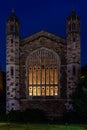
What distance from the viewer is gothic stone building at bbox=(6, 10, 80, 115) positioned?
51250 millimetres

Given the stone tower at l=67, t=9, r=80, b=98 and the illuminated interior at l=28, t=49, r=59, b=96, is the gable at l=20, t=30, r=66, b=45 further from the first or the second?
the stone tower at l=67, t=9, r=80, b=98

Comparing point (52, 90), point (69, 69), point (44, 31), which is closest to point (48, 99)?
point (52, 90)

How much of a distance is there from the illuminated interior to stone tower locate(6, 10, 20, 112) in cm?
165

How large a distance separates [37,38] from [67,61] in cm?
451

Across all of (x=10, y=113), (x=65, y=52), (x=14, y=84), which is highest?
(x=65, y=52)

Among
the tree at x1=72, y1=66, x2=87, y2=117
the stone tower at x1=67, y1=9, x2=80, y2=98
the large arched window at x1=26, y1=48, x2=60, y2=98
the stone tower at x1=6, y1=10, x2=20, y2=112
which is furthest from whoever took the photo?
the large arched window at x1=26, y1=48, x2=60, y2=98

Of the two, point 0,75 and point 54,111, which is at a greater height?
point 0,75

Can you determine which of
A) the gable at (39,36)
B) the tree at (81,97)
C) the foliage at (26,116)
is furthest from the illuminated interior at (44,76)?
the tree at (81,97)

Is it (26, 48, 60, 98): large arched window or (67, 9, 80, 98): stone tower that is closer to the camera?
(67, 9, 80, 98): stone tower

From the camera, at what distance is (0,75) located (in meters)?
59.8

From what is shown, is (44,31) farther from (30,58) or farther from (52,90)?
(52,90)

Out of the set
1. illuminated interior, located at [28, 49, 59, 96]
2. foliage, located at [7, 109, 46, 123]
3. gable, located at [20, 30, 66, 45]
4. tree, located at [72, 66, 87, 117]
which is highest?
gable, located at [20, 30, 66, 45]

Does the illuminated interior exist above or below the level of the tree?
above

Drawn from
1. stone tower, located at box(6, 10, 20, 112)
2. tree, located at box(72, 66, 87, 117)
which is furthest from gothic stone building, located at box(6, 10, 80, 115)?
tree, located at box(72, 66, 87, 117)
